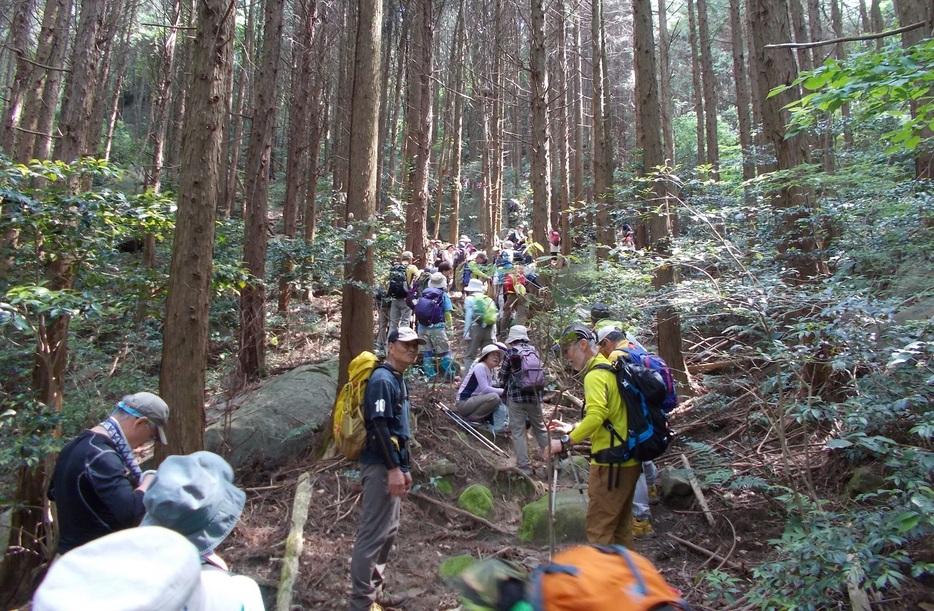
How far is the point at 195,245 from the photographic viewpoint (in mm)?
4867

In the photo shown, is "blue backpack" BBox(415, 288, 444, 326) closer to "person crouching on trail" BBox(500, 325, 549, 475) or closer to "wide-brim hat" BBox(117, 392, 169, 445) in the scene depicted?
"person crouching on trail" BBox(500, 325, 549, 475)

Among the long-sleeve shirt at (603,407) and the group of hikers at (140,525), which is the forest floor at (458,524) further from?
the group of hikers at (140,525)

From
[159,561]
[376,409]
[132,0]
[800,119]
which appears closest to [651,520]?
[376,409]

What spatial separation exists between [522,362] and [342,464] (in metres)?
2.47

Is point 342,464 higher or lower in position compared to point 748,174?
lower

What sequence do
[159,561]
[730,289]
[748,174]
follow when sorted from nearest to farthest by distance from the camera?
1. [159,561]
2. [730,289]
3. [748,174]

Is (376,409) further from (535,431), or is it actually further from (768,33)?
(768,33)

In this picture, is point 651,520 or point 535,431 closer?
point 651,520

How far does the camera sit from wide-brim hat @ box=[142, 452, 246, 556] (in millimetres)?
1959

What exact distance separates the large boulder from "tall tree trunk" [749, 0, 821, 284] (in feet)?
20.4

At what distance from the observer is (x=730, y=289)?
14.5ft

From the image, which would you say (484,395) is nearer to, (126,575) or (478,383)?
(478,383)

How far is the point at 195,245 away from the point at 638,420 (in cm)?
385

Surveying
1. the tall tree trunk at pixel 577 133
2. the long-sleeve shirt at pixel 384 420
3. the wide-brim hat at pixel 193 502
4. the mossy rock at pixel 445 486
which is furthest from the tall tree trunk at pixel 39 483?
the tall tree trunk at pixel 577 133
